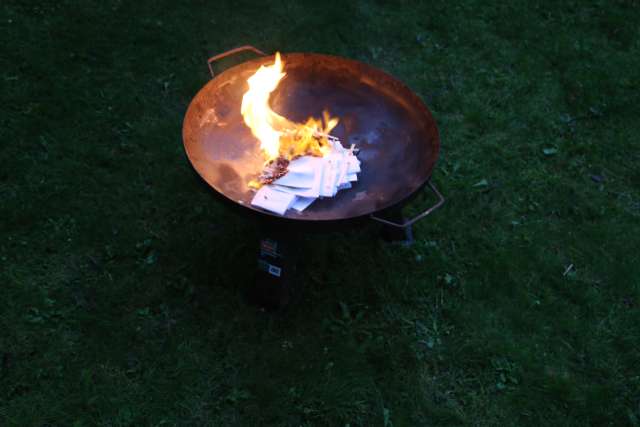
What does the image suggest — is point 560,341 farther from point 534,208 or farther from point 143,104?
point 143,104

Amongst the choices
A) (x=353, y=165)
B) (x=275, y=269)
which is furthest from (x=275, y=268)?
(x=353, y=165)

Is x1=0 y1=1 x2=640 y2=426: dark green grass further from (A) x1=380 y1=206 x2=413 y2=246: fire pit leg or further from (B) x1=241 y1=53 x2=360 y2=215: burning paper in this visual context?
(B) x1=241 y1=53 x2=360 y2=215: burning paper

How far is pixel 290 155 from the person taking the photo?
2920 mm

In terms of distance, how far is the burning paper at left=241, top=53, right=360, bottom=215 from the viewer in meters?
2.74

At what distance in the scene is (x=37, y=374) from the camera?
9.32 ft

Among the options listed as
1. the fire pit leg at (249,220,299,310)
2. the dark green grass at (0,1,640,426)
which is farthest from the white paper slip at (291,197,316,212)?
the dark green grass at (0,1,640,426)

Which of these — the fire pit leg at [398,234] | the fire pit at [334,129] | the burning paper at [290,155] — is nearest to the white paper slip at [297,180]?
the burning paper at [290,155]

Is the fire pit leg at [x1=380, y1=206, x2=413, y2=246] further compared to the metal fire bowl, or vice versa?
the fire pit leg at [x1=380, y1=206, x2=413, y2=246]

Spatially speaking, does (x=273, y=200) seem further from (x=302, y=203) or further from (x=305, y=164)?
(x=305, y=164)

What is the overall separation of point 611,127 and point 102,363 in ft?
14.5

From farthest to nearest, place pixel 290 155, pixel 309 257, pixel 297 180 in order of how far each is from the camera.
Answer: pixel 309 257
pixel 290 155
pixel 297 180

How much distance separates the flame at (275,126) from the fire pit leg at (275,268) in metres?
0.44

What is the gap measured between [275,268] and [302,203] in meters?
0.45

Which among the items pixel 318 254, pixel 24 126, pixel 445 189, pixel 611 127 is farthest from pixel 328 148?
pixel 611 127
